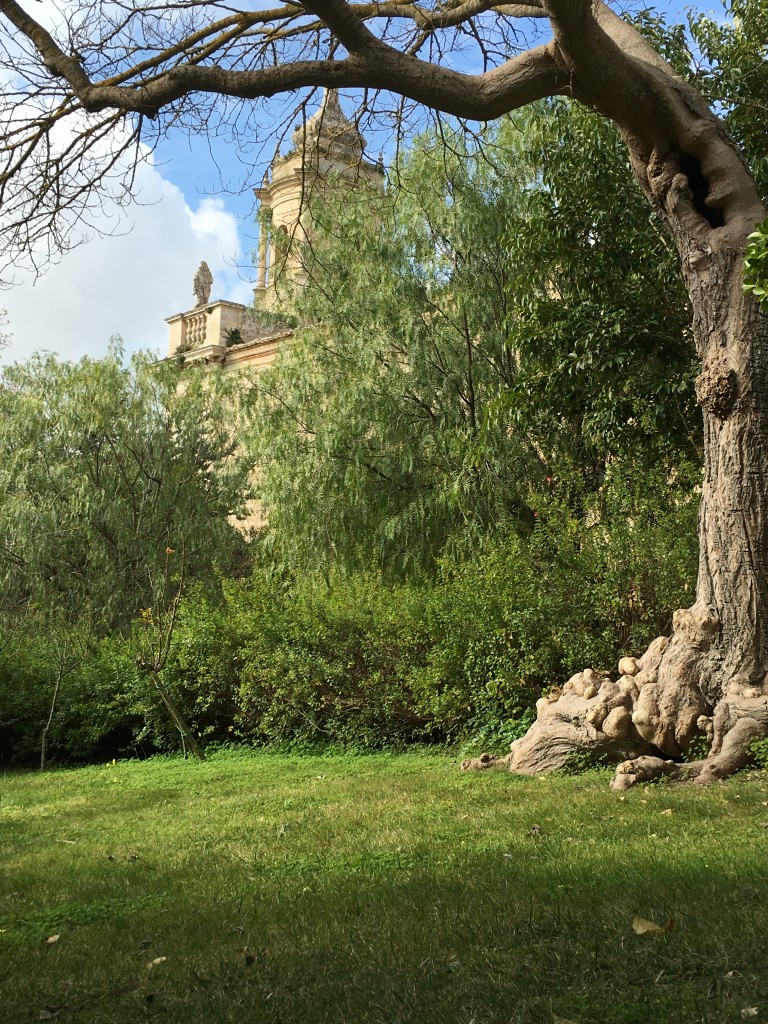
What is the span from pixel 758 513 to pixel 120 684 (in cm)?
956

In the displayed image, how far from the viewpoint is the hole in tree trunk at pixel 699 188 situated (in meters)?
8.10

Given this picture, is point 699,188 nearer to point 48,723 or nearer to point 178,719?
point 178,719

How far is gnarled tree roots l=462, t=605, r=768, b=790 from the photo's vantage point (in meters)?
7.07

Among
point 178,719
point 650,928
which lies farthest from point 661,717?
point 178,719

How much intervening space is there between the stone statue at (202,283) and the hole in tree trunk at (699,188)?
2720 centimetres

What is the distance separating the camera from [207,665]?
12734 mm

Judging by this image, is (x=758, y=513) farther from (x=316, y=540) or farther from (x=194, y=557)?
(x=194, y=557)

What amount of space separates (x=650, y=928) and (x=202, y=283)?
3265cm

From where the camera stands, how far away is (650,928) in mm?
3527

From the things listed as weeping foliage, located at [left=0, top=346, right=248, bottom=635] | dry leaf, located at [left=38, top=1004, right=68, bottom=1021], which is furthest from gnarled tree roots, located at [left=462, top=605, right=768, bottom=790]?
weeping foliage, located at [left=0, top=346, right=248, bottom=635]

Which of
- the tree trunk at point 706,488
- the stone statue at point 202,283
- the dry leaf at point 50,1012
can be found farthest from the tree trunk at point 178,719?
the stone statue at point 202,283

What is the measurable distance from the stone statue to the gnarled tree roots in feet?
92.0

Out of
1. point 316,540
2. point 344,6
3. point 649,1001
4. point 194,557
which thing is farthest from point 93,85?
point 194,557

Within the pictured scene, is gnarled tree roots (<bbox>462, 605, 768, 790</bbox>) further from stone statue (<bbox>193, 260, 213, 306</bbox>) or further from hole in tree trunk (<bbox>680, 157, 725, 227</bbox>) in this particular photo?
stone statue (<bbox>193, 260, 213, 306</bbox>)
